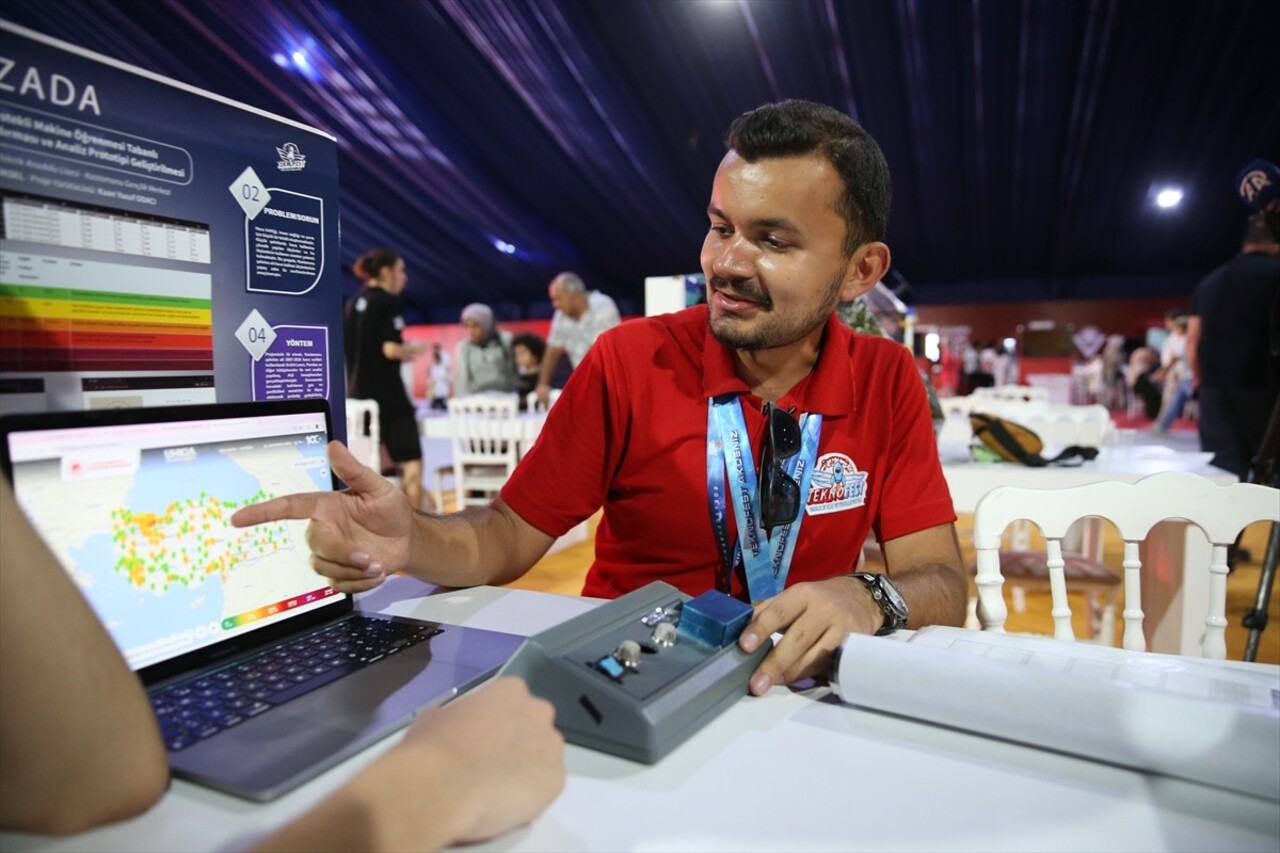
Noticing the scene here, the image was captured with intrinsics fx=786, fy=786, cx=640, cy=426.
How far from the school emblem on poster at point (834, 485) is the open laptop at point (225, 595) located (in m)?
0.57

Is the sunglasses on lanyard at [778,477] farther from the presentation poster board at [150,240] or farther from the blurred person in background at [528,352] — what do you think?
the blurred person in background at [528,352]

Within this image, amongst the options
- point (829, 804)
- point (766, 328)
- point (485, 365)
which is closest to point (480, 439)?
point (485, 365)

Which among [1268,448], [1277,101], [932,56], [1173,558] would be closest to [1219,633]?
[1173,558]

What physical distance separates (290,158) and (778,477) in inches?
31.3

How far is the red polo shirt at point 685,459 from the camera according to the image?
128cm

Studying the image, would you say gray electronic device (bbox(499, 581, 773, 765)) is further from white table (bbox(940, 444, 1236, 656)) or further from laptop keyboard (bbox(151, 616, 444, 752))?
white table (bbox(940, 444, 1236, 656))

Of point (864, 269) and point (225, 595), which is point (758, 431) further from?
point (225, 595)

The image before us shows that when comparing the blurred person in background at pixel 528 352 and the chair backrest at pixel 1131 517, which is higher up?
the blurred person in background at pixel 528 352

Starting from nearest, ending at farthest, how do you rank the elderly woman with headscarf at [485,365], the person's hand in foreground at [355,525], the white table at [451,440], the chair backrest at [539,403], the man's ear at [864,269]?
the person's hand in foreground at [355,525] → the man's ear at [864,269] → the white table at [451,440] → the chair backrest at [539,403] → the elderly woman with headscarf at [485,365]

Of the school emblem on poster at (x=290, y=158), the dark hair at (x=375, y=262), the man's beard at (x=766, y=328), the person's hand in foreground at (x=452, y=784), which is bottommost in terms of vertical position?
the person's hand in foreground at (x=452, y=784)

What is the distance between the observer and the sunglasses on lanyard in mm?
1192

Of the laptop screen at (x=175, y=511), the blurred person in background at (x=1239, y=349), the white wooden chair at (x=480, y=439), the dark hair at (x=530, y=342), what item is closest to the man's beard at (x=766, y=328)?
the laptop screen at (x=175, y=511)

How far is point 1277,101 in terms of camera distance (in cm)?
704

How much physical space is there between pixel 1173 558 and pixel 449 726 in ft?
7.57
